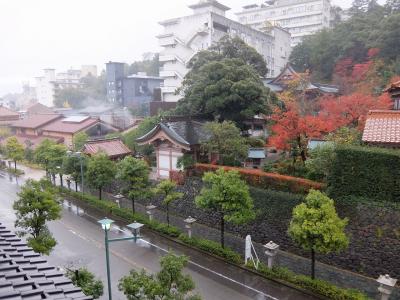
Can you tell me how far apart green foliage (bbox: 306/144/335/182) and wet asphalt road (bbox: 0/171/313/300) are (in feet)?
22.0

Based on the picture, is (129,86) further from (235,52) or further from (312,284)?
(312,284)

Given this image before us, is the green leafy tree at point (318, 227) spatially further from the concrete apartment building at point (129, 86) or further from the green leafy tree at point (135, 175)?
the concrete apartment building at point (129, 86)

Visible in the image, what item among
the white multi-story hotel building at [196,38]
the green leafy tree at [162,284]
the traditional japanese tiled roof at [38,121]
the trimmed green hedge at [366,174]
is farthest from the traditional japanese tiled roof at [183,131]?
the traditional japanese tiled roof at [38,121]

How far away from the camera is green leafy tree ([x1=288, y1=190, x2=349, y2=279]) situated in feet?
50.9

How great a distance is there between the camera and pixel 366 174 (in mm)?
18281

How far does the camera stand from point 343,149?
18.9 meters

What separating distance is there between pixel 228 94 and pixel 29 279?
24.4 m

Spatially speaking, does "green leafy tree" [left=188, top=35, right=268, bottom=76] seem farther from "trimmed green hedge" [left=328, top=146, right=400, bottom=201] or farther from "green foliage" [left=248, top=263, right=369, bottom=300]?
"green foliage" [left=248, top=263, right=369, bottom=300]

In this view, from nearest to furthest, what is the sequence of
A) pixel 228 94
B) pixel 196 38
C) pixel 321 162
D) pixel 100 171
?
pixel 321 162, pixel 100 171, pixel 228 94, pixel 196 38

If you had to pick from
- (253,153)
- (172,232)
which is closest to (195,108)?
(253,153)

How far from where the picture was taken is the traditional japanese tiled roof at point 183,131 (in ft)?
89.2

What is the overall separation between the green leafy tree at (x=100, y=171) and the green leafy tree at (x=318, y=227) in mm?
16612

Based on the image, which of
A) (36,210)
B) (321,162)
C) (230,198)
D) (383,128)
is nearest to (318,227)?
(230,198)

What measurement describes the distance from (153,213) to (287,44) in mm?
57164
